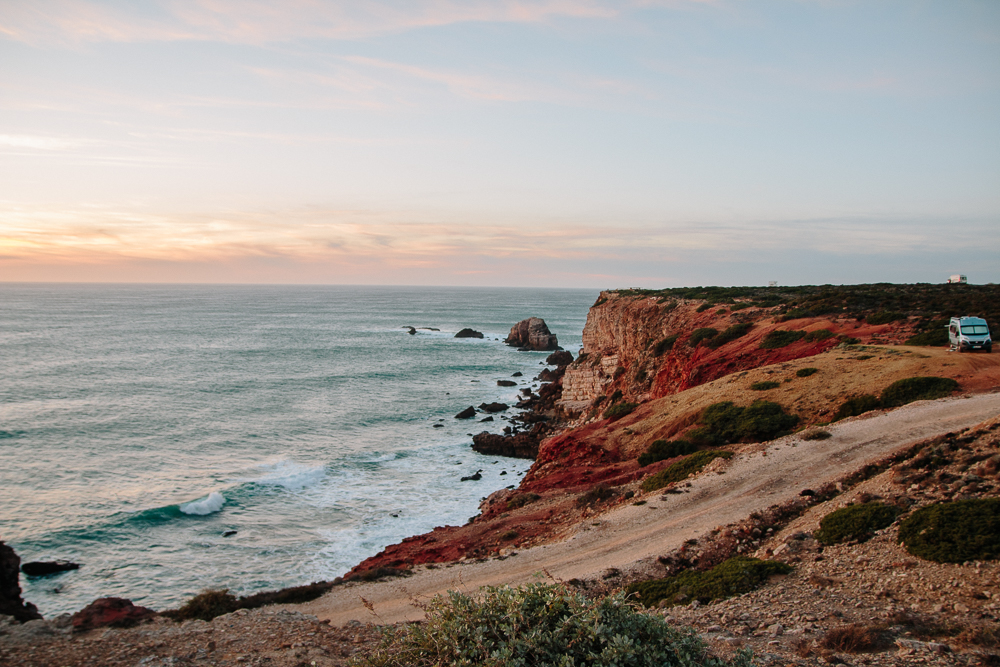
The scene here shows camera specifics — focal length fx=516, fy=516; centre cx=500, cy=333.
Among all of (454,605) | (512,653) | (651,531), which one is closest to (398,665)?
(454,605)

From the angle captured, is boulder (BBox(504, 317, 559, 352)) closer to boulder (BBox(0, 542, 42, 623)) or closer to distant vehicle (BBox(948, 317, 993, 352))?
distant vehicle (BBox(948, 317, 993, 352))

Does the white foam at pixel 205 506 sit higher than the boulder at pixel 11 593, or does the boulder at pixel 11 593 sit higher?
the boulder at pixel 11 593

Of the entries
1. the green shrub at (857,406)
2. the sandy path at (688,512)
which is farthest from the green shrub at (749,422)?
the sandy path at (688,512)

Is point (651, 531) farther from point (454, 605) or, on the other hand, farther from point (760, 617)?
point (454, 605)

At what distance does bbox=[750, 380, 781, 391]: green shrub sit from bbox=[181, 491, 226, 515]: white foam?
98.1 feet

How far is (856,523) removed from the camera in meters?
12.1

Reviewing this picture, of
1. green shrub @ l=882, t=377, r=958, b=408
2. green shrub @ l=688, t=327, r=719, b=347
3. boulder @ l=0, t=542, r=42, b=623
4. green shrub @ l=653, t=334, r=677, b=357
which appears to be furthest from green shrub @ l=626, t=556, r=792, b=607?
green shrub @ l=653, t=334, r=677, b=357

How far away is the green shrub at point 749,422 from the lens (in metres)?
21.7

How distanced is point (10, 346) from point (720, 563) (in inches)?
4397

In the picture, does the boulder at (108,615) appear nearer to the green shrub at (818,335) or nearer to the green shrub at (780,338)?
the green shrub at (780,338)

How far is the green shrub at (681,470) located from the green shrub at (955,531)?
308 inches

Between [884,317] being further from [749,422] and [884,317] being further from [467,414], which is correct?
[467,414]

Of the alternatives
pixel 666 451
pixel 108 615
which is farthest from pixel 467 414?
pixel 108 615

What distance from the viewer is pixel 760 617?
9602 millimetres
